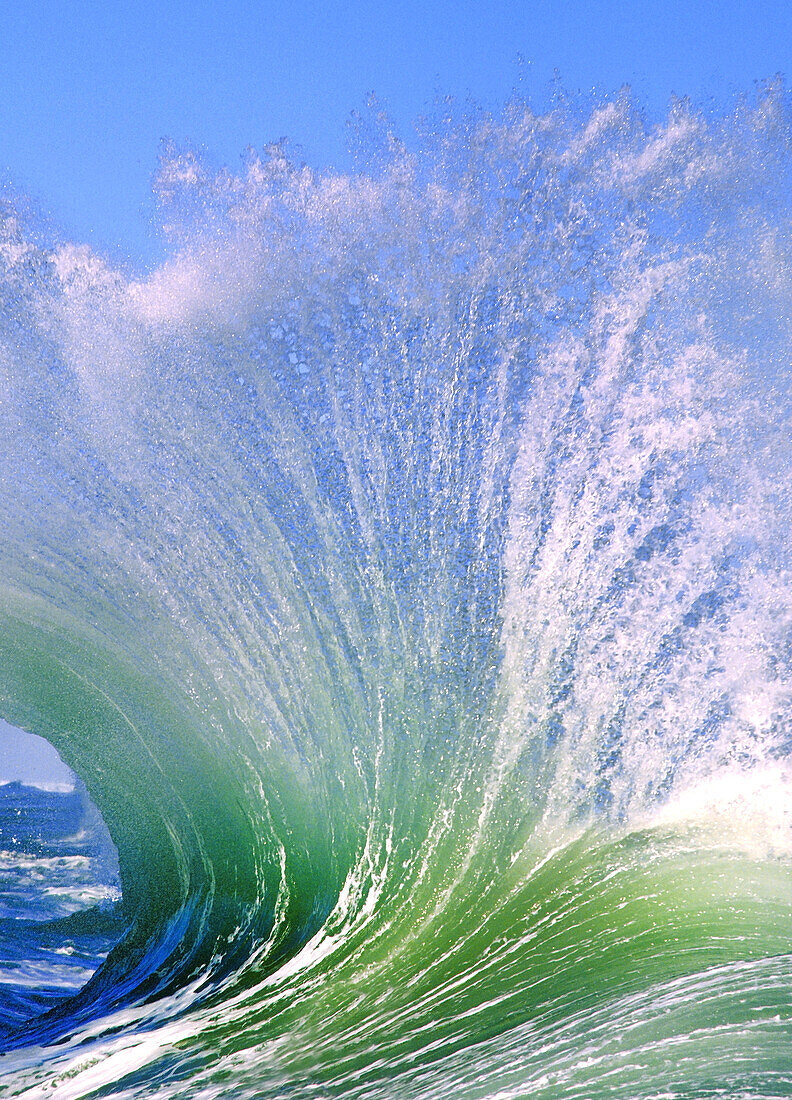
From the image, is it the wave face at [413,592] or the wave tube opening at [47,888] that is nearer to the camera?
the wave face at [413,592]

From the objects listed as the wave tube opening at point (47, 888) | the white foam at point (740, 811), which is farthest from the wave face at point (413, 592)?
the wave tube opening at point (47, 888)

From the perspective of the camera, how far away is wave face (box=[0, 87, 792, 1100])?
4023mm

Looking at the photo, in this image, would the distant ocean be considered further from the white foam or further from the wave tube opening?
the white foam

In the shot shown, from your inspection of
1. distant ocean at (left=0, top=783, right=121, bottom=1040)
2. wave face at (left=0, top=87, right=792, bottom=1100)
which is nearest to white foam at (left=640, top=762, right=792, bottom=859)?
wave face at (left=0, top=87, right=792, bottom=1100)

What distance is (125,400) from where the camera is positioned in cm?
621

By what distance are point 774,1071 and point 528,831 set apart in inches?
90.0

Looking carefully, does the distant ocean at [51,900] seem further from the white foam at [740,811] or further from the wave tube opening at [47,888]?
the white foam at [740,811]

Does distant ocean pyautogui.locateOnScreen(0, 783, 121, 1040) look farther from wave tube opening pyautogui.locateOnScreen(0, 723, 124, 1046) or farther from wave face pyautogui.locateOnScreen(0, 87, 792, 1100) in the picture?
wave face pyautogui.locateOnScreen(0, 87, 792, 1100)

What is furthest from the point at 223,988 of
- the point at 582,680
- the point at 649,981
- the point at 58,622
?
the point at 58,622

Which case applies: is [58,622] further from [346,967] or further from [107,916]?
[346,967]

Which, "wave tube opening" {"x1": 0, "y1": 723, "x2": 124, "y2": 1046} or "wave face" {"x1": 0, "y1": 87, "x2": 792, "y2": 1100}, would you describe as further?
"wave tube opening" {"x1": 0, "y1": 723, "x2": 124, "y2": 1046}

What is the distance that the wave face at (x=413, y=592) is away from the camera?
402cm

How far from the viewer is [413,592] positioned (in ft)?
18.1

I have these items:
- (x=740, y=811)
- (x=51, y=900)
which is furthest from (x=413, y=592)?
(x=51, y=900)
